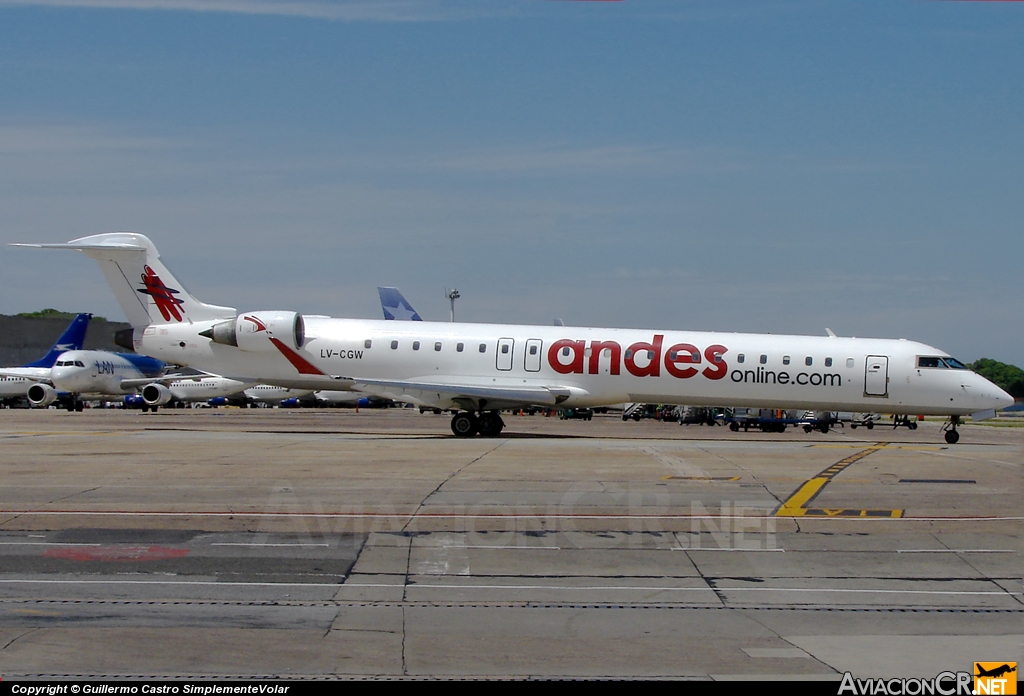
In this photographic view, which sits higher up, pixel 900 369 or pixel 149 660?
pixel 900 369

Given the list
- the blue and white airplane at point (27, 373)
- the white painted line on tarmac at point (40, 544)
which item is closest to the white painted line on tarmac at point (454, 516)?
the white painted line on tarmac at point (40, 544)

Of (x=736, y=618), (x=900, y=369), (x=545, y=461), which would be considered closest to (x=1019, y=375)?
(x=900, y=369)

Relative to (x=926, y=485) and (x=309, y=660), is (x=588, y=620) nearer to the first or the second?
(x=309, y=660)

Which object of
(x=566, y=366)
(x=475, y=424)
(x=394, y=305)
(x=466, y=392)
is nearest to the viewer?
(x=466, y=392)

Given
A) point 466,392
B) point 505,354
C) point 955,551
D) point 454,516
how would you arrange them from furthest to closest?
point 505,354, point 466,392, point 454,516, point 955,551

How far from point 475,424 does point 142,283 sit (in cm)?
1330

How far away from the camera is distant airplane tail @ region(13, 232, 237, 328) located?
35.8 metres

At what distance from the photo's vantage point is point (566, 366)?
32344mm

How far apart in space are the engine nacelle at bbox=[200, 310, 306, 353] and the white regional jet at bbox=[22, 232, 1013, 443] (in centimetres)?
4

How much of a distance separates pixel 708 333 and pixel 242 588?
24775 mm

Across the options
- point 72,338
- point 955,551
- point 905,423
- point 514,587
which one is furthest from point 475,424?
point 72,338

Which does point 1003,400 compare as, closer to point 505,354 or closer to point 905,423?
point 505,354

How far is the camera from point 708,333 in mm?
32812

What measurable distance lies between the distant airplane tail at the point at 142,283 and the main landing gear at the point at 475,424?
9.47m
